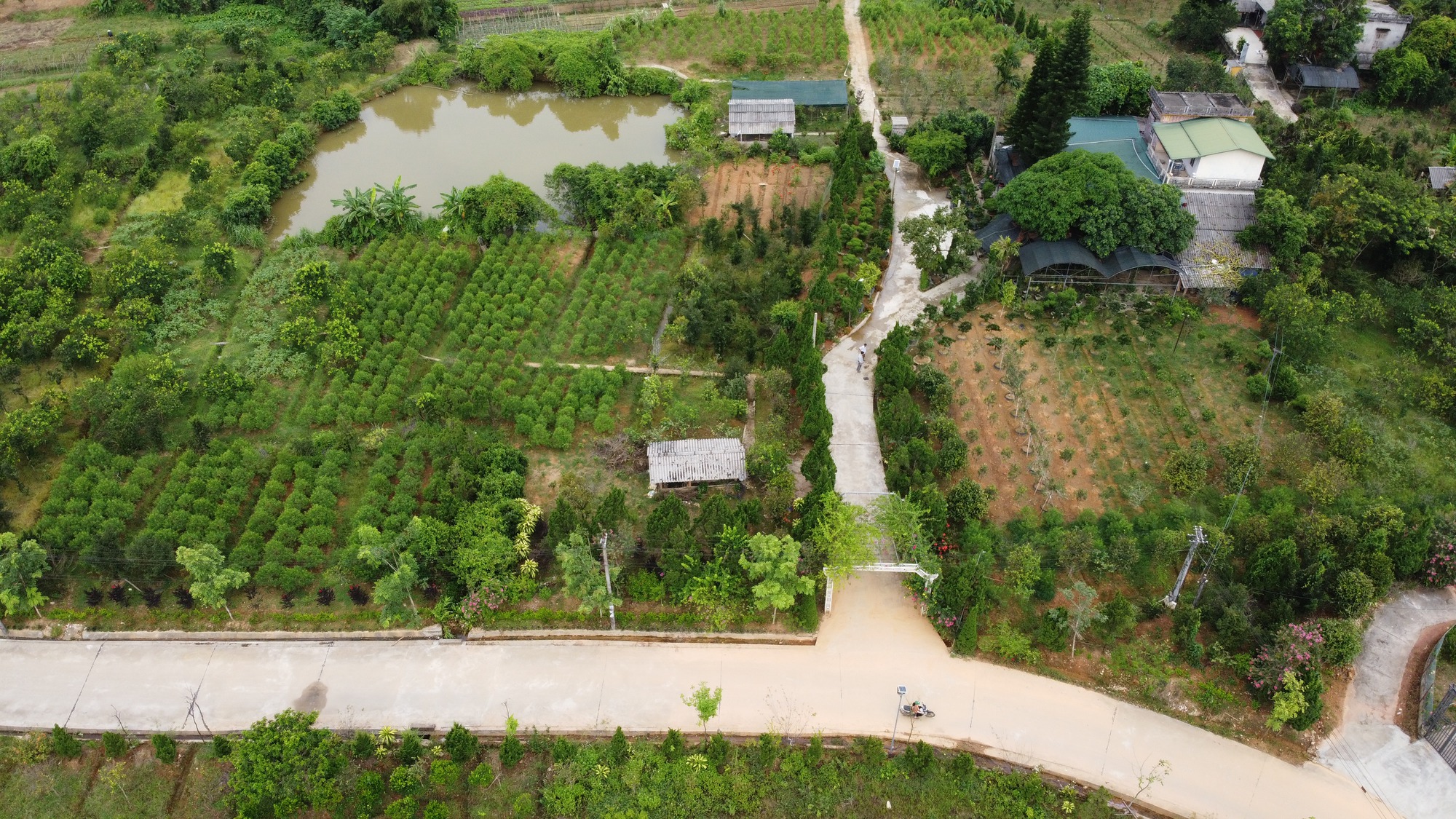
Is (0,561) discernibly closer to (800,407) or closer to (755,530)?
(755,530)

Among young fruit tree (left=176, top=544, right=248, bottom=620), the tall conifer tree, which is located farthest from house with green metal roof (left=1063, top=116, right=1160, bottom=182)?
young fruit tree (left=176, top=544, right=248, bottom=620)

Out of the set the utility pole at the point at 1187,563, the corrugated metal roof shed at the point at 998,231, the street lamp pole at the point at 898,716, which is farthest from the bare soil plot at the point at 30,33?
→ the utility pole at the point at 1187,563

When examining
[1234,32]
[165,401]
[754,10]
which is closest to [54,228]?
[165,401]

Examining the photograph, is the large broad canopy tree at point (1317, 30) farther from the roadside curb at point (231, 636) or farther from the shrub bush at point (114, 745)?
the shrub bush at point (114, 745)

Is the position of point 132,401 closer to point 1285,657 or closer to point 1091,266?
point 1091,266

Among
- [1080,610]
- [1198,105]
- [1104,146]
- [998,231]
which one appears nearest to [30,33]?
[998,231]
